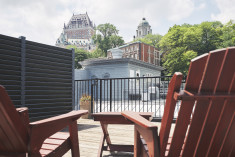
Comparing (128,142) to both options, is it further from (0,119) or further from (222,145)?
(0,119)

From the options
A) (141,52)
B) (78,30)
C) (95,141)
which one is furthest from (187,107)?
(78,30)

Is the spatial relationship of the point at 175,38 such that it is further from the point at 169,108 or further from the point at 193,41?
the point at 169,108

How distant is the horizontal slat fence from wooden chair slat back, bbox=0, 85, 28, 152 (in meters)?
3.16

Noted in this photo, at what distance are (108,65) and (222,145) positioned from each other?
17.0 metres

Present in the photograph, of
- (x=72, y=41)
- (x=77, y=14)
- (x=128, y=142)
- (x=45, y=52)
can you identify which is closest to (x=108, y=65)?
(x=45, y=52)

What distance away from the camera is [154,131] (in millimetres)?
1217

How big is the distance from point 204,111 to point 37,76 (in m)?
4.35

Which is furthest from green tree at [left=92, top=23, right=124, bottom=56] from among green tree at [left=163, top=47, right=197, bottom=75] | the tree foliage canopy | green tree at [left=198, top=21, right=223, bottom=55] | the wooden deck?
the wooden deck

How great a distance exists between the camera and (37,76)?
4.71m

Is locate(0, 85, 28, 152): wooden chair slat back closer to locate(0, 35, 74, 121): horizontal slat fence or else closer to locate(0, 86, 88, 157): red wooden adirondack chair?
locate(0, 86, 88, 157): red wooden adirondack chair

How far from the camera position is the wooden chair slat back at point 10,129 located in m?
1.14

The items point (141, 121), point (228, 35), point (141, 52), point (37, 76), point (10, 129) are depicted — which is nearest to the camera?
point (10, 129)

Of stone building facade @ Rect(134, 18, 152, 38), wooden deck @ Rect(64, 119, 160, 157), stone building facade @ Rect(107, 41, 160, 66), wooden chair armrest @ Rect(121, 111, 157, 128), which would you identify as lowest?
wooden deck @ Rect(64, 119, 160, 157)

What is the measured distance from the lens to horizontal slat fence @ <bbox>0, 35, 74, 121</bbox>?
4.18 m
